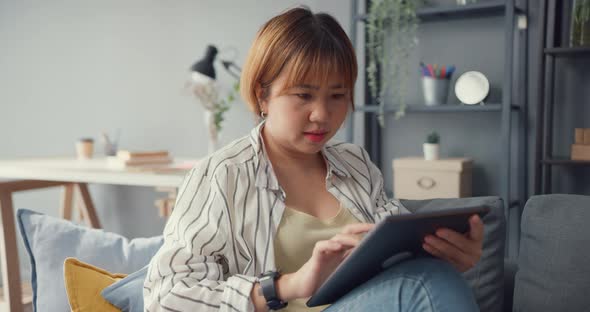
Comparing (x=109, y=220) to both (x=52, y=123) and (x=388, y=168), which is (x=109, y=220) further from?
(x=388, y=168)

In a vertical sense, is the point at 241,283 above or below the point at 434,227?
below

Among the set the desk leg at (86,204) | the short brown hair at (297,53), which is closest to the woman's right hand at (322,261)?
the short brown hair at (297,53)

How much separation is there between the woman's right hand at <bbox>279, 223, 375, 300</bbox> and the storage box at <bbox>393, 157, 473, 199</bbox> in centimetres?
184

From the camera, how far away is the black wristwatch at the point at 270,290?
3.45 ft

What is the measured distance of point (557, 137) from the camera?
→ 2838 millimetres

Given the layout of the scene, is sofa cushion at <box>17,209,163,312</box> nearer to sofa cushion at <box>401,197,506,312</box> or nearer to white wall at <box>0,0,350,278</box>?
sofa cushion at <box>401,197,506,312</box>

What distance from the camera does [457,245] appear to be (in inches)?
39.3

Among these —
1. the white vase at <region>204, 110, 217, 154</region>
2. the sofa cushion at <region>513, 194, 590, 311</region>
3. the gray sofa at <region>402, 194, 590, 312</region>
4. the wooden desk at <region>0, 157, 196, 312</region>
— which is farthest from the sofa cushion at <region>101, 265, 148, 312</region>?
the white vase at <region>204, 110, 217, 154</region>

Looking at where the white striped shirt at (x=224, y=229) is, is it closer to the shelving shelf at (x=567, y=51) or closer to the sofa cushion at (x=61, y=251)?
the sofa cushion at (x=61, y=251)

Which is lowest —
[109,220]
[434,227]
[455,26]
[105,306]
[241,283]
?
[109,220]

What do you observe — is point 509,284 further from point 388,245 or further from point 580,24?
point 580,24

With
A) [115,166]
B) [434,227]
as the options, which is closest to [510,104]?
[115,166]

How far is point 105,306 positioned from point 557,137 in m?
2.27

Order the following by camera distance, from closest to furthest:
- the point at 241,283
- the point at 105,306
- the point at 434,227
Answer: the point at 434,227
the point at 241,283
the point at 105,306
